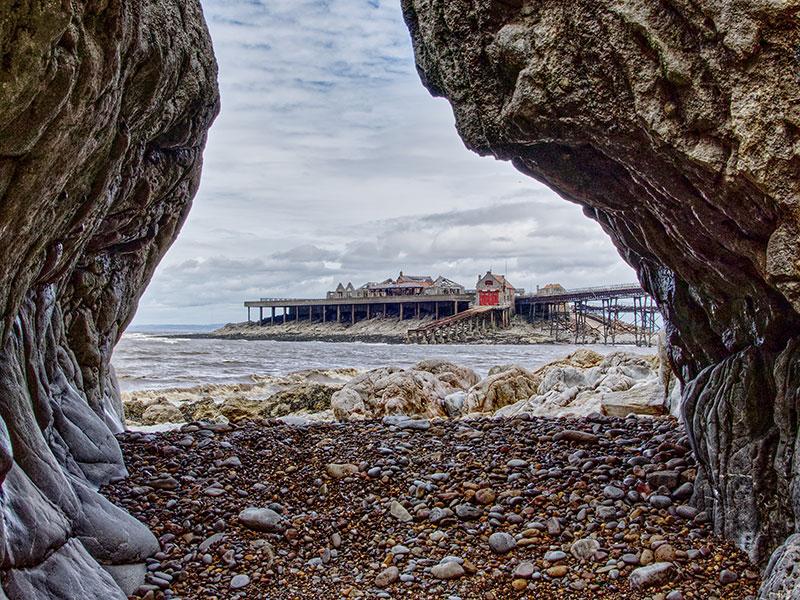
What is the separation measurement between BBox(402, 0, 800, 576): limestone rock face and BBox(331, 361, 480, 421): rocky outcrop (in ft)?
24.4

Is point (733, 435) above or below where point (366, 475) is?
above

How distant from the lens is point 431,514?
558cm

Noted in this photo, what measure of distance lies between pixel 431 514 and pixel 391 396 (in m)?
7.17

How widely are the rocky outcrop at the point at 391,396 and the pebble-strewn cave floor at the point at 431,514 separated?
4.64 meters

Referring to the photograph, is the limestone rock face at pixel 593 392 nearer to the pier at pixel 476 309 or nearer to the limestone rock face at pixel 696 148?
the limestone rock face at pixel 696 148

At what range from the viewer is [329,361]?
34688mm

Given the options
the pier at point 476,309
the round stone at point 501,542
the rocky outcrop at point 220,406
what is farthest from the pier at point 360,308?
the round stone at point 501,542

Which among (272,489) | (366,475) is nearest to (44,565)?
(272,489)

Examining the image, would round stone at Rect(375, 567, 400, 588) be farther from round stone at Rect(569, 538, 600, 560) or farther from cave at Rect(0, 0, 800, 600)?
cave at Rect(0, 0, 800, 600)

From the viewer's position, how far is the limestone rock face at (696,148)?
328 cm

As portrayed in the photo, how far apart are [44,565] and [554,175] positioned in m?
A: 4.75

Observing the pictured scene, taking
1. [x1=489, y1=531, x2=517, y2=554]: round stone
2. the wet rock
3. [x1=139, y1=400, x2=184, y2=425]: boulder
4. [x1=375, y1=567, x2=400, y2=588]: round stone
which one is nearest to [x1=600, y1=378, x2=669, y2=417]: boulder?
[x1=489, y1=531, x2=517, y2=554]: round stone

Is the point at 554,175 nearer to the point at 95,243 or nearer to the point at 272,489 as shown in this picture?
the point at 272,489

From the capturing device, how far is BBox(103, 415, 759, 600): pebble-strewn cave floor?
450 centimetres
